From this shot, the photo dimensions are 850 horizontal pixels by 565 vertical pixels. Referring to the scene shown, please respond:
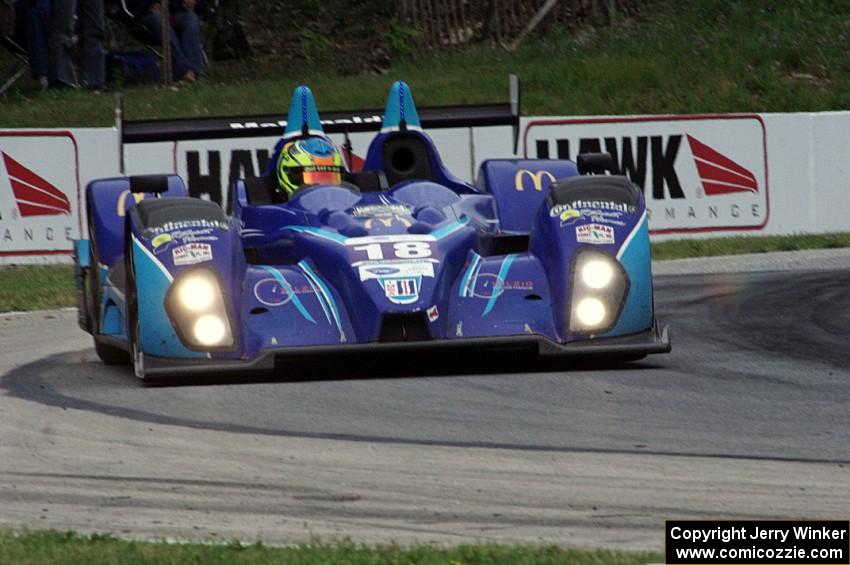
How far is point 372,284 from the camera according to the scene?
8469 millimetres

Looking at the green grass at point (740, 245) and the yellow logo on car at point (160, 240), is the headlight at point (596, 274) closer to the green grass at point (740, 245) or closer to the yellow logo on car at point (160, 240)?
the yellow logo on car at point (160, 240)

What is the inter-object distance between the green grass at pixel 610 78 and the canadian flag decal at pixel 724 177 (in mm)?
4029

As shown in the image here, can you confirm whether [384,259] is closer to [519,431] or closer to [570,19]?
[519,431]

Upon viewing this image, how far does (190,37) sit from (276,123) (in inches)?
455

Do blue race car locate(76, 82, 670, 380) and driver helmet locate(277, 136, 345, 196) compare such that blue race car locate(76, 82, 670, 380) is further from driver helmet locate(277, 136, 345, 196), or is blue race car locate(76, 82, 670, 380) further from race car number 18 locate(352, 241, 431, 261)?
driver helmet locate(277, 136, 345, 196)

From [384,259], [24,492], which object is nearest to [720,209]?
[384,259]

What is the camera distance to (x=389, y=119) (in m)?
11.1

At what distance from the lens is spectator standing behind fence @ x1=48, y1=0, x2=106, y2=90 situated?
20703 millimetres

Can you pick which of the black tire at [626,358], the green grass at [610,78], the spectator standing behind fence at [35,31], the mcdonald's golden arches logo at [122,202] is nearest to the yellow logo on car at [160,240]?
the mcdonald's golden arches logo at [122,202]

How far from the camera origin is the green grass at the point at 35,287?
1323 cm

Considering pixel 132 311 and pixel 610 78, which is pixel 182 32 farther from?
pixel 132 311

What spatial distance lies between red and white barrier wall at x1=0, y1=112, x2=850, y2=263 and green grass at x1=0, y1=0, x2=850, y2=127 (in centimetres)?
385

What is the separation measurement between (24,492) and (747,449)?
2.74 m

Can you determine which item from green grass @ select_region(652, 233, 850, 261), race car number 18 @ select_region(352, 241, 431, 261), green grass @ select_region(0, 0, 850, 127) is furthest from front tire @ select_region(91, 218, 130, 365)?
green grass @ select_region(0, 0, 850, 127)
